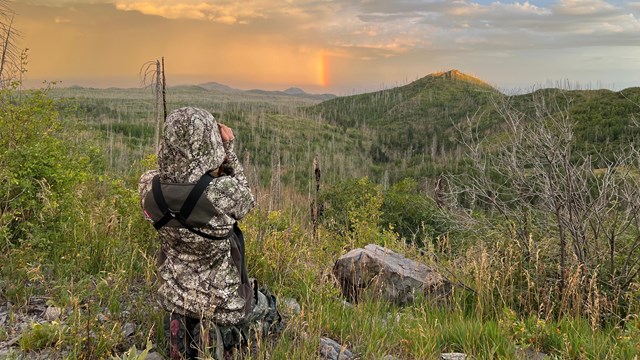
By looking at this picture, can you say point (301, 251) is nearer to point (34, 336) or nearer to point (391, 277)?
point (391, 277)

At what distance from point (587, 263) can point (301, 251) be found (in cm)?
302

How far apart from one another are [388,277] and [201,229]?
3065mm

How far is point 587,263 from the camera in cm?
482

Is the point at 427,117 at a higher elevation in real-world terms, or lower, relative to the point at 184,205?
higher

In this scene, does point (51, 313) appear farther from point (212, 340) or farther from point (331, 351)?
point (331, 351)

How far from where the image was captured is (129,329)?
3.49 metres

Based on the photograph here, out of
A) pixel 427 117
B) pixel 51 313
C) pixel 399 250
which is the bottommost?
Result: pixel 399 250

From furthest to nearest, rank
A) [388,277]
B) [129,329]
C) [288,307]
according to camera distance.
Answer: [388,277] → [288,307] → [129,329]

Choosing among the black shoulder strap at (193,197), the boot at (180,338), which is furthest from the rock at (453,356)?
the black shoulder strap at (193,197)

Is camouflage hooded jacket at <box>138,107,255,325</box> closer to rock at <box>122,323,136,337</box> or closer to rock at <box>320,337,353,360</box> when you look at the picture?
rock at <box>122,323,136,337</box>

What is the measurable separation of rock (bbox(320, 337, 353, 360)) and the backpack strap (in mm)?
1234

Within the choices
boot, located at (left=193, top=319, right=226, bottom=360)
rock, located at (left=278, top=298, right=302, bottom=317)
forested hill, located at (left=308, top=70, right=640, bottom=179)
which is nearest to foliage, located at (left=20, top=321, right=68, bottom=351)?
boot, located at (left=193, top=319, right=226, bottom=360)

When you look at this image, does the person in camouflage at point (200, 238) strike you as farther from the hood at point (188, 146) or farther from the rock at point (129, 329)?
the rock at point (129, 329)

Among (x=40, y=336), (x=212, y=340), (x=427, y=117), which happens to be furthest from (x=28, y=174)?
(x=427, y=117)
